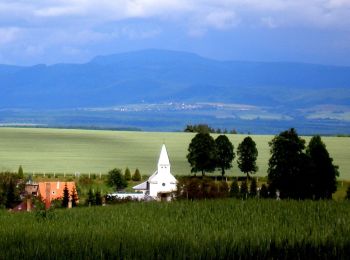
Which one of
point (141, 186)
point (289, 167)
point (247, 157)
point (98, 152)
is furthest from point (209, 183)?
point (98, 152)

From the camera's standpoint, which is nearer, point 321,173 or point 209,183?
point 321,173

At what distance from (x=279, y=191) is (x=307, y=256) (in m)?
41.3

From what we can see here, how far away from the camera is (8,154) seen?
347ft

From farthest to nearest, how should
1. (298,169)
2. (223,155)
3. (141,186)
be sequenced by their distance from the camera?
1. (223,155)
2. (141,186)
3. (298,169)

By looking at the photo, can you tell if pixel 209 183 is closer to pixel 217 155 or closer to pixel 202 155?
pixel 202 155

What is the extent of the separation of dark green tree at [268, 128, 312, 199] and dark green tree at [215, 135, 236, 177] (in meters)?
26.3

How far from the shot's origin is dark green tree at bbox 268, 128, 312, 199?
2211 inches

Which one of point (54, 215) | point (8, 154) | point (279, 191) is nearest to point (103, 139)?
point (8, 154)

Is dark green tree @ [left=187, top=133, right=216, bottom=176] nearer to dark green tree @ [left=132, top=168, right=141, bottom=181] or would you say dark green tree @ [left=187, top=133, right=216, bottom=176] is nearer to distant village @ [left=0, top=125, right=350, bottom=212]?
distant village @ [left=0, top=125, right=350, bottom=212]

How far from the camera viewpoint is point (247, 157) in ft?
304

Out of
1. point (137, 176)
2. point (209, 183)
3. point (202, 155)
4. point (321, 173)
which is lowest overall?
point (209, 183)

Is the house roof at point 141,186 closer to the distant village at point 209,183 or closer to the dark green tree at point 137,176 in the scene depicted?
the distant village at point 209,183

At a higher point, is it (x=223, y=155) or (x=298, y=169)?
(x=223, y=155)

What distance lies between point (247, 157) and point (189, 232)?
246 ft
